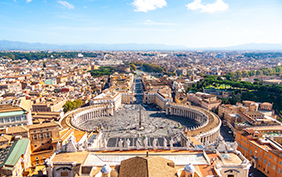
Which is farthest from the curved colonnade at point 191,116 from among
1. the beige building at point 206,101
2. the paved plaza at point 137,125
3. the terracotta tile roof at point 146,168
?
the terracotta tile roof at point 146,168

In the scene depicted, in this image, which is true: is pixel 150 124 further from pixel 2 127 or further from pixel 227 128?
pixel 2 127

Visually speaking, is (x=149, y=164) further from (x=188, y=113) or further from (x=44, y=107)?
(x=44, y=107)

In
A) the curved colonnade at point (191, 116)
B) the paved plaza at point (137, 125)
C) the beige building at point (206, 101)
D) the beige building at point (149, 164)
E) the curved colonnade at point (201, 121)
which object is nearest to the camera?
the beige building at point (149, 164)

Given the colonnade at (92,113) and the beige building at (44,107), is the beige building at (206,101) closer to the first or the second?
the colonnade at (92,113)

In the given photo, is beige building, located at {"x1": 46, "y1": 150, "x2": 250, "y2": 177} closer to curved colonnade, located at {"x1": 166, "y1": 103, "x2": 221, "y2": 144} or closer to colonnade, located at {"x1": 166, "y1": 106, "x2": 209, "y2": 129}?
curved colonnade, located at {"x1": 166, "y1": 103, "x2": 221, "y2": 144}

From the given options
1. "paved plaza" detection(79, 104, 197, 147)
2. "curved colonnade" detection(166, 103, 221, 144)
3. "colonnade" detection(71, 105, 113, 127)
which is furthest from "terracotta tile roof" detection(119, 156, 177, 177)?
"colonnade" detection(71, 105, 113, 127)

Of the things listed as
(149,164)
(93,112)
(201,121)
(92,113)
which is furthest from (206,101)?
(149,164)
